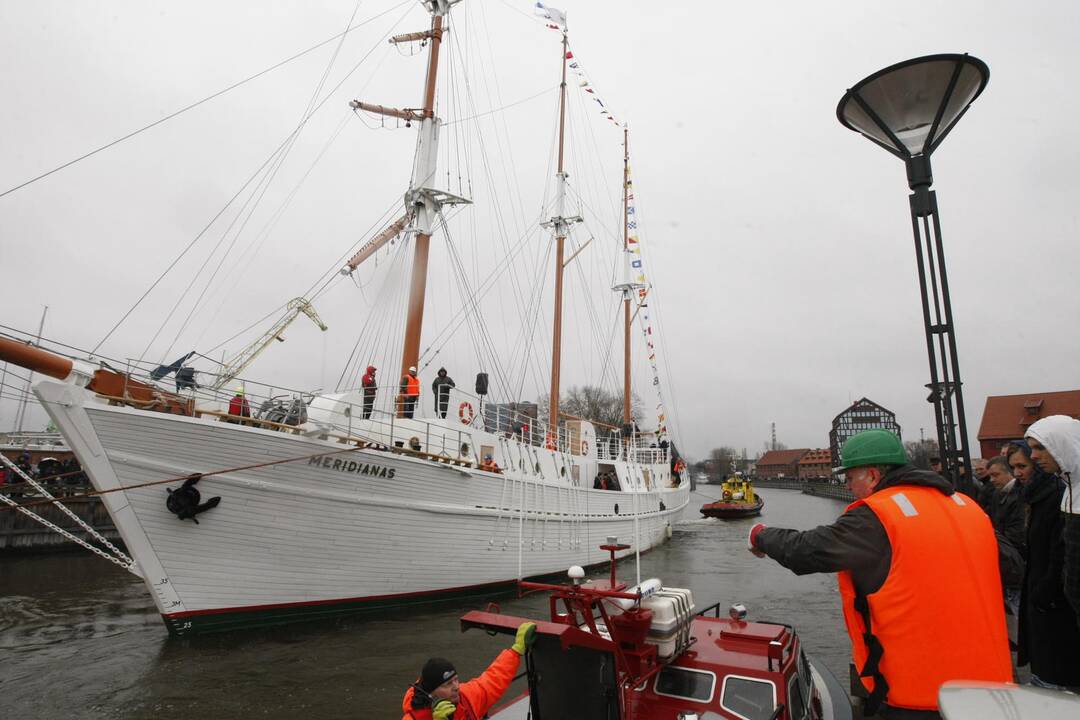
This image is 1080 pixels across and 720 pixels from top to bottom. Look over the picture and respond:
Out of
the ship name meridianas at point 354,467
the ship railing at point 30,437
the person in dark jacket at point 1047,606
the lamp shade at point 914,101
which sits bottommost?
the person in dark jacket at point 1047,606

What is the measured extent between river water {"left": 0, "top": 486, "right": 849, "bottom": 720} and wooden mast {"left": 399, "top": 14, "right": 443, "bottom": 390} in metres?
6.24

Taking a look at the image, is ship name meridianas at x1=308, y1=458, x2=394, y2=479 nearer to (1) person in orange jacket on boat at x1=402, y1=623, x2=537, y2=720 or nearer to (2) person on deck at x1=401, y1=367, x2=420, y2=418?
(2) person on deck at x1=401, y1=367, x2=420, y2=418

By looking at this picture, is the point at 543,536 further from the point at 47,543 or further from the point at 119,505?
the point at 47,543

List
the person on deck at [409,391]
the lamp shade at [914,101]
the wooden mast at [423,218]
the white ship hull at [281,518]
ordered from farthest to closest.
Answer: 1. the wooden mast at [423,218]
2. the person on deck at [409,391]
3. the white ship hull at [281,518]
4. the lamp shade at [914,101]

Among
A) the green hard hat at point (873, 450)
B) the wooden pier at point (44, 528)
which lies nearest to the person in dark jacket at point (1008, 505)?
the green hard hat at point (873, 450)

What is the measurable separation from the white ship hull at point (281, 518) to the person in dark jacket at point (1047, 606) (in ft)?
21.1

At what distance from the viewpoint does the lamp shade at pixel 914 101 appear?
3.25 meters

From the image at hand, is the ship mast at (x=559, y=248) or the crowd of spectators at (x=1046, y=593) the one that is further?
the ship mast at (x=559, y=248)

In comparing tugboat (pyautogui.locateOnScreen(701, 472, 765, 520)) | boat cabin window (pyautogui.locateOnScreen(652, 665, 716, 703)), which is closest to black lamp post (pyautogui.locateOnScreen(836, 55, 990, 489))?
boat cabin window (pyautogui.locateOnScreen(652, 665, 716, 703))

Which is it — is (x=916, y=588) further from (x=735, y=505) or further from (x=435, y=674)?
(x=735, y=505)

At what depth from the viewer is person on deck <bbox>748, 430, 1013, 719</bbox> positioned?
7.29 ft

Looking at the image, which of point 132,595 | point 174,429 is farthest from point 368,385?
point 132,595

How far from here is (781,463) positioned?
12212cm

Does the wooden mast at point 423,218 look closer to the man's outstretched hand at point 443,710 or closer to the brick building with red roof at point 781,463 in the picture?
the man's outstretched hand at point 443,710
